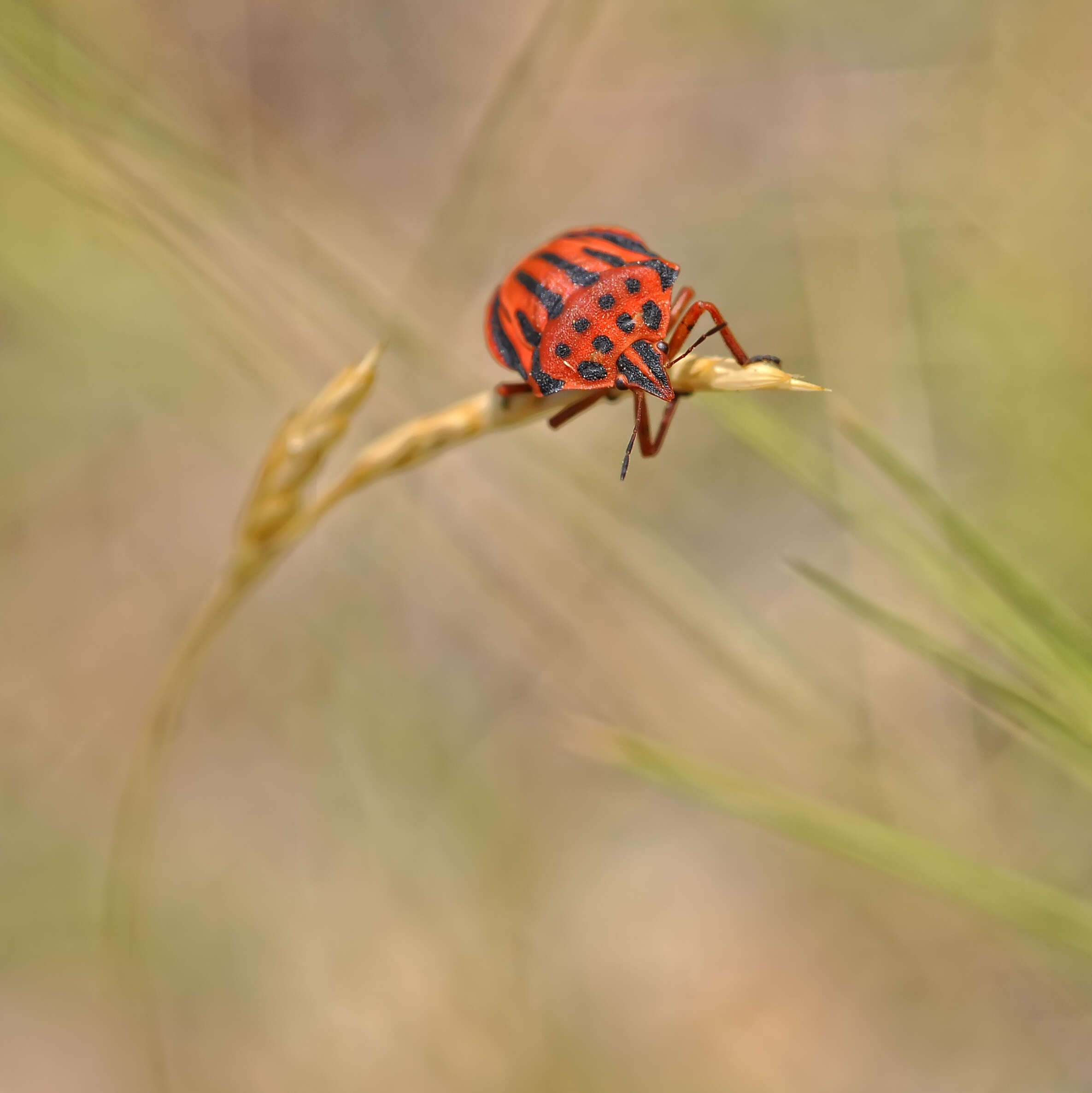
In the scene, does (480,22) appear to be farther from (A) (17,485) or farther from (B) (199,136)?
(A) (17,485)

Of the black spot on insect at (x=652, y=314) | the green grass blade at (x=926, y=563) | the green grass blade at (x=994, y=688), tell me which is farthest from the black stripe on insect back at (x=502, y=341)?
the green grass blade at (x=994, y=688)

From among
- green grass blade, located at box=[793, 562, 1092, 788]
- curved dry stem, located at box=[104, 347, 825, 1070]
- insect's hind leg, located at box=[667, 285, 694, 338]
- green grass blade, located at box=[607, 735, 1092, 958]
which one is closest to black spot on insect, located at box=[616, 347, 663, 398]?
curved dry stem, located at box=[104, 347, 825, 1070]

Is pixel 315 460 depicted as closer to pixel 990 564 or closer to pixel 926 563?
pixel 990 564

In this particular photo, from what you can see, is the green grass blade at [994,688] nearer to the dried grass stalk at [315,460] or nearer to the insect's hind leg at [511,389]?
the dried grass stalk at [315,460]

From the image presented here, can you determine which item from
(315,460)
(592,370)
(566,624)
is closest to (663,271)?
(592,370)

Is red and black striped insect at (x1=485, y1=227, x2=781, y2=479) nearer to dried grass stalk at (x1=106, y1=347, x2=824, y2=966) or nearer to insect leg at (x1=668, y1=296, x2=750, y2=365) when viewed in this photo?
insect leg at (x1=668, y1=296, x2=750, y2=365)

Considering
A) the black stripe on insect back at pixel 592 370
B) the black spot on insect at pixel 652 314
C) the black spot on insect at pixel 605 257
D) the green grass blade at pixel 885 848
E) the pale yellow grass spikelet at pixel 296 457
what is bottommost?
the green grass blade at pixel 885 848

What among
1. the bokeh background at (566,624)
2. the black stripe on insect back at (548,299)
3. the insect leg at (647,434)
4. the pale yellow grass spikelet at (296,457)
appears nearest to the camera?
the pale yellow grass spikelet at (296,457)
